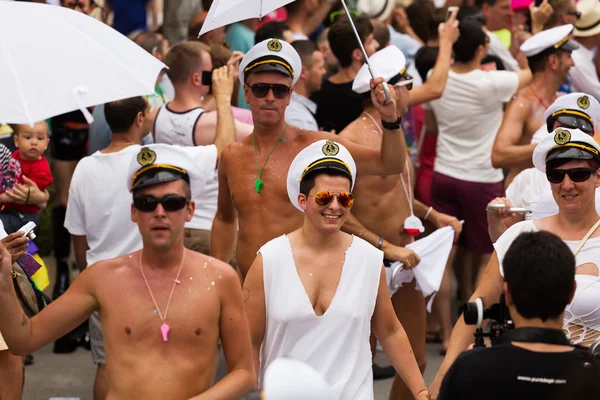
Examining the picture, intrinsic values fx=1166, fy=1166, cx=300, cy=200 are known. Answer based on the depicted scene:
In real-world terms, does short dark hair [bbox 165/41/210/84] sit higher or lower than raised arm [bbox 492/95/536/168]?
higher

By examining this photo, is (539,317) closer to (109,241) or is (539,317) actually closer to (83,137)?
(109,241)

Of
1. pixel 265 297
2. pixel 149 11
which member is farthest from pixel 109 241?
pixel 149 11

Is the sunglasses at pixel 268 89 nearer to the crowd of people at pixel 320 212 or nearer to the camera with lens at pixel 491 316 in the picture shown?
the crowd of people at pixel 320 212

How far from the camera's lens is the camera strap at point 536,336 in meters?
4.05

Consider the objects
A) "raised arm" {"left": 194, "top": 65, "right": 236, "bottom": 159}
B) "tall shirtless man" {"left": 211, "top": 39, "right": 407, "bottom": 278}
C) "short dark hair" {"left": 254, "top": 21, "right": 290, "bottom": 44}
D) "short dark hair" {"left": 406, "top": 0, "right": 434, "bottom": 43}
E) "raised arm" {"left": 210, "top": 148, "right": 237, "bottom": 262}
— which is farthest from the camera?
"short dark hair" {"left": 406, "top": 0, "right": 434, "bottom": 43}

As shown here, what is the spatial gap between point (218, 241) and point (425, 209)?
6.11 feet

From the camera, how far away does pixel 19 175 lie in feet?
26.7

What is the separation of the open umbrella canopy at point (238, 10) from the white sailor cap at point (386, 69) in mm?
1071

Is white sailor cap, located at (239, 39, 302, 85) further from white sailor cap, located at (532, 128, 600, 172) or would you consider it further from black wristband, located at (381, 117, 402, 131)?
white sailor cap, located at (532, 128, 600, 172)

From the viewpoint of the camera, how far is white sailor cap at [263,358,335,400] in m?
3.07

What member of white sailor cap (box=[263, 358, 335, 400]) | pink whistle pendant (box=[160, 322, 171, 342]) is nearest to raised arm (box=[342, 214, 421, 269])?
pink whistle pendant (box=[160, 322, 171, 342])

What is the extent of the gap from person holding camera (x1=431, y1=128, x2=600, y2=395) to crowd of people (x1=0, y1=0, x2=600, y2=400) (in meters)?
0.01

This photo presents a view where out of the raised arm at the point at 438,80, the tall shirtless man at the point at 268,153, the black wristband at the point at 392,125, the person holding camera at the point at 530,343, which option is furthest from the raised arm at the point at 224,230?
the person holding camera at the point at 530,343

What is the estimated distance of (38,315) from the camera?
16.2 feet
